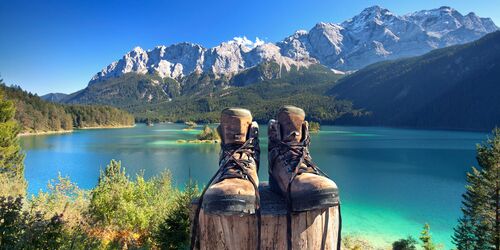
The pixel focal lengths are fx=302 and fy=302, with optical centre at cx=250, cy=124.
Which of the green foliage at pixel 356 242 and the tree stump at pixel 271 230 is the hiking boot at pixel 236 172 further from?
the green foliage at pixel 356 242

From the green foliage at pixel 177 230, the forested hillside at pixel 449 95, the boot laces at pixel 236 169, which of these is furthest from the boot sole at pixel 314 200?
the forested hillside at pixel 449 95

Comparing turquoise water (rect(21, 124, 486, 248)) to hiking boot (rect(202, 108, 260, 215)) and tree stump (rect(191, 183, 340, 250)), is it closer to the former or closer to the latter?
hiking boot (rect(202, 108, 260, 215))

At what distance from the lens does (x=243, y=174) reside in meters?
2.41

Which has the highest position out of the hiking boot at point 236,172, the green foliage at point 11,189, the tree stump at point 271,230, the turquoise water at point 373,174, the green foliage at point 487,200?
the hiking boot at point 236,172

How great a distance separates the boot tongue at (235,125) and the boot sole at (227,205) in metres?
1.07

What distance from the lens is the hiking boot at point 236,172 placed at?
198 cm

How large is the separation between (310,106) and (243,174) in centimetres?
20049

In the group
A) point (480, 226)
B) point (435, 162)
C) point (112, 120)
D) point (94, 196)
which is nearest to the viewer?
point (94, 196)

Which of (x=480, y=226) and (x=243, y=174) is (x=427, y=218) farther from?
(x=243, y=174)

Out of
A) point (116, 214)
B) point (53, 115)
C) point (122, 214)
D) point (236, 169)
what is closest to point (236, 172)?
point (236, 169)

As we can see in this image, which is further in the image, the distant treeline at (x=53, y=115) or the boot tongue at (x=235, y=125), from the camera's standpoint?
the distant treeline at (x=53, y=115)

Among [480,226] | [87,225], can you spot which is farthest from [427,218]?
[87,225]

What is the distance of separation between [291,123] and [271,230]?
3.73ft

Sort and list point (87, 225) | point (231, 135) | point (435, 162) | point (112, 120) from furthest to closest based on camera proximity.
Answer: point (112, 120), point (435, 162), point (87, 225), point (231, 135)
